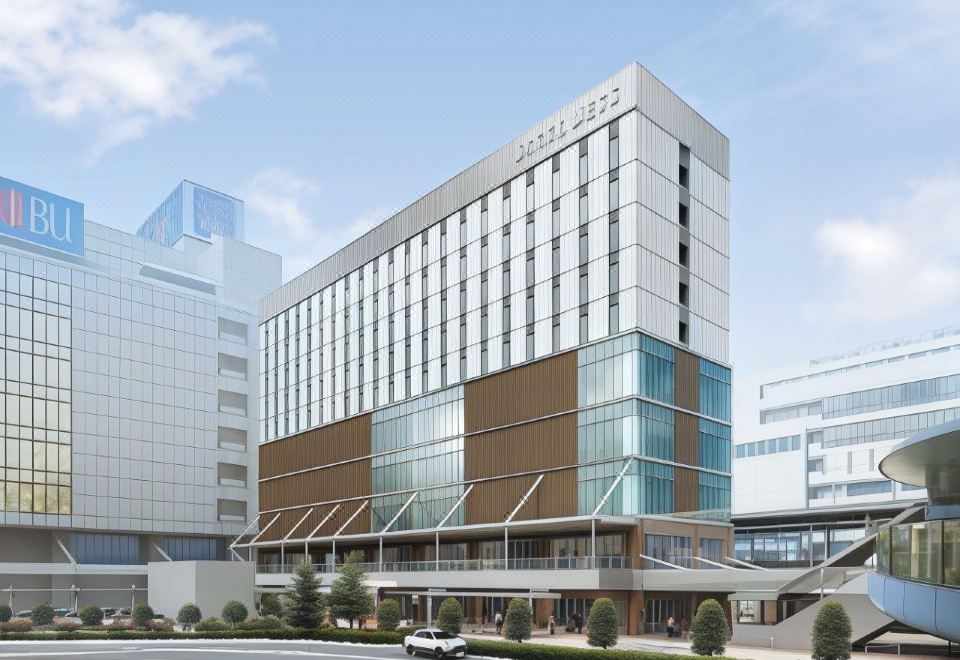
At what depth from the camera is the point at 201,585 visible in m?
89.7

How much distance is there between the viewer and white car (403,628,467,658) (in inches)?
1870

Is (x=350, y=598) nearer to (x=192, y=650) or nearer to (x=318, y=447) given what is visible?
(x=192, y=650)

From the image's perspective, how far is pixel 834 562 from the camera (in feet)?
170

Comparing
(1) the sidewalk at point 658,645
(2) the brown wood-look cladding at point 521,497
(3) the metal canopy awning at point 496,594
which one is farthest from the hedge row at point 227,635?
(2) the brown wood-look cladding at point 521,497

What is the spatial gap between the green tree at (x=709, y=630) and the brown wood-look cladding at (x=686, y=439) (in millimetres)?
23303

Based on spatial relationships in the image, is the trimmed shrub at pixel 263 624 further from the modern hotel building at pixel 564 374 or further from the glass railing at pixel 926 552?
the glass railing at pixel 926 552

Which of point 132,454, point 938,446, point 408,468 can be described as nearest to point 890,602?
point 938,446

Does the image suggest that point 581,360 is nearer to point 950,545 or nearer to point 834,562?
point 834,562

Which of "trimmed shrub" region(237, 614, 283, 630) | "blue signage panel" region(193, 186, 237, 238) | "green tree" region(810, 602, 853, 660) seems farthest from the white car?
"blue signage panel" region(193, 186, 237, 238)

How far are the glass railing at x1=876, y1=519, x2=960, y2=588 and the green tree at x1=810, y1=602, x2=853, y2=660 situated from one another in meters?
20.7

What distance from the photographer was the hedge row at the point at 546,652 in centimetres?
4144

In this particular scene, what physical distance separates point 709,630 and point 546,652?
23.4ft

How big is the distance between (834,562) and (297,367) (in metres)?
64.8

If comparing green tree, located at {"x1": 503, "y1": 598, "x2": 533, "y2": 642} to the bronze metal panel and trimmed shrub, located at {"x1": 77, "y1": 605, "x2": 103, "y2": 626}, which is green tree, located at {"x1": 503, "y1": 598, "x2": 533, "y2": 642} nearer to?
the bronze metal panel
